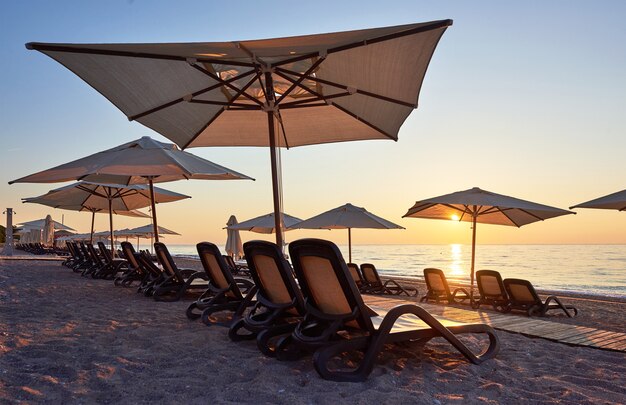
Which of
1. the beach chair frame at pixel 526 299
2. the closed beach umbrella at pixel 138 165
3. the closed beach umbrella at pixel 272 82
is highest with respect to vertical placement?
the closed beach umbrella at pixel 272 82

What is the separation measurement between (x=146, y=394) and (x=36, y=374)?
824mm

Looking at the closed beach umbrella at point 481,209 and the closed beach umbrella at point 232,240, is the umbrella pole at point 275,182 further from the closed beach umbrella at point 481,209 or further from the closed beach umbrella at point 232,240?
the closed beach umbrella at point 232,240

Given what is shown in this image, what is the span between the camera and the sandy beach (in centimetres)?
282

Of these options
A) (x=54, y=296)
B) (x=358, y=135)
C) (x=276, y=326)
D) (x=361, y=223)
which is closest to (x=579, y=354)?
(x=276, y=326)

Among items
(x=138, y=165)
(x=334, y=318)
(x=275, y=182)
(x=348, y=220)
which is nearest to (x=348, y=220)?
(x=348, y=220)

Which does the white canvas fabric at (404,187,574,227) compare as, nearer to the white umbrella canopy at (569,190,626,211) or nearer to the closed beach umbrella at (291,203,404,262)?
the closed beach umbrella at (291,203,404,262)

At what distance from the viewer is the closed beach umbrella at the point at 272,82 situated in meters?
3.75

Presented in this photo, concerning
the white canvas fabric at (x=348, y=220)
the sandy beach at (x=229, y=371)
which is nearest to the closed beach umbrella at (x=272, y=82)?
the sandy beach at (x=229, y=371)

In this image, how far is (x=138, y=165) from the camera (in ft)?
22.9

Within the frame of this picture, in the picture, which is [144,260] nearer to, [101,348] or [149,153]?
[149,153]

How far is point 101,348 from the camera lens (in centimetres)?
379

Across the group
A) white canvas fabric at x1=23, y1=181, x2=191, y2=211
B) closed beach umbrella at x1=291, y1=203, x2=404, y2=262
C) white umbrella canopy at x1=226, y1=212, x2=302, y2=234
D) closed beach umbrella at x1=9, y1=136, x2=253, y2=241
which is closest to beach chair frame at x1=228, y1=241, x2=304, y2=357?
closed beach umbrella at x1=9, y1=136, x2=253, y2=241

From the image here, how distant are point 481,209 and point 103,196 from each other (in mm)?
9816

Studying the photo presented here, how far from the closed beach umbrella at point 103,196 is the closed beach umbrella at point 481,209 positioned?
6228mm
